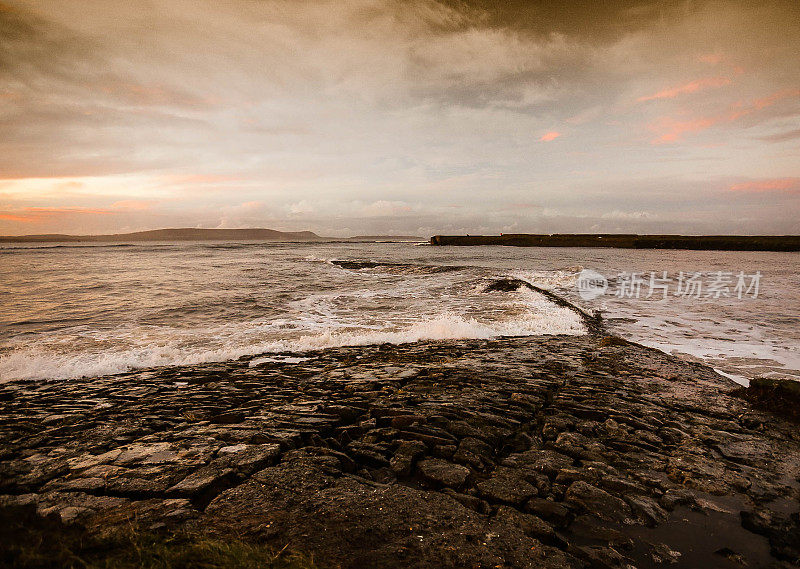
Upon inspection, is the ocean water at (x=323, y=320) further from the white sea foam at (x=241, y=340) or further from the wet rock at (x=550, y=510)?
the wet rock at (x=550, y=510)

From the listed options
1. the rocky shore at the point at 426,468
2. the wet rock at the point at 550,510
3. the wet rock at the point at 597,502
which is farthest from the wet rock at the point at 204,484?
the wet rock at the point at 597,502

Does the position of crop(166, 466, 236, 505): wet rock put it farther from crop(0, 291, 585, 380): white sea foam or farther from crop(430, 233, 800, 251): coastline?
crop(430, 233, 800, 251): coastline

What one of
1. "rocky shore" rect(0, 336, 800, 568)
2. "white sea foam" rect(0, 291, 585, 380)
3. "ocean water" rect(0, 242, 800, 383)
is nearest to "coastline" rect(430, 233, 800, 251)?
"ocean water" rect(0, 242, 800, 383)

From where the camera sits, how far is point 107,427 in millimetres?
4957

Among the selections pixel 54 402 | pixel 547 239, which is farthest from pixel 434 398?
pixel 547 239

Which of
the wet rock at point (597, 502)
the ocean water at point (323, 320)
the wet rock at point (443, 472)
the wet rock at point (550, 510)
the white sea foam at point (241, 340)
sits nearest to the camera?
the wet rock at point (550, 510)

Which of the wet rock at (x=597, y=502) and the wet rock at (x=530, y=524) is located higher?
the wet rock at (x=530, y=524)

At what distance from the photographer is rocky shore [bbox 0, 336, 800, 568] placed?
2.90 meters

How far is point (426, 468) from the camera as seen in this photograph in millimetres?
3926

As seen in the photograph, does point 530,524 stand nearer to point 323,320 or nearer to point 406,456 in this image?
point 406,456

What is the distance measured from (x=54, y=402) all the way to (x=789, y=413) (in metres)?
11.6

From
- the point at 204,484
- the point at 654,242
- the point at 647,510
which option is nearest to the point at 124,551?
the point at 204,484

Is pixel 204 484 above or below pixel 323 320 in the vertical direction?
above

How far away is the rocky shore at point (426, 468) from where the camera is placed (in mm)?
2896
